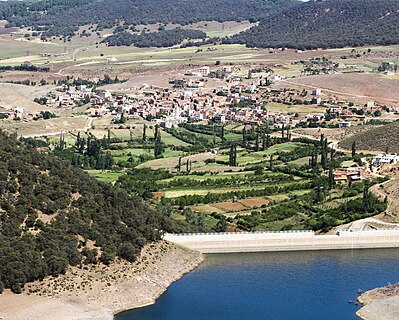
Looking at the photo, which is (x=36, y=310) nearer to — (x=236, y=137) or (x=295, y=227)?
(x=295, y=227)

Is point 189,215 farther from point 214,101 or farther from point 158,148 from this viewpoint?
point 214,101

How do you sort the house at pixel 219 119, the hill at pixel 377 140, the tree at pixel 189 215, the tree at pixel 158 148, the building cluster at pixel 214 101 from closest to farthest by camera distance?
the tree at pixel 189 215, the hill at pixel 377 140, the tree at pixel 158 148, the building cluster at pixel 214 101, the house at pixel 219 119

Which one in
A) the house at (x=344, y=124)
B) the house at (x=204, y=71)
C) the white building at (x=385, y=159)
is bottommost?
the house at (x=344, y=124)

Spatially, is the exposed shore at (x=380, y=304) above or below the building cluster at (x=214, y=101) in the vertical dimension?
above

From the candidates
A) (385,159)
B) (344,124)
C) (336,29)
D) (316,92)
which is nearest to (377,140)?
(385,159)

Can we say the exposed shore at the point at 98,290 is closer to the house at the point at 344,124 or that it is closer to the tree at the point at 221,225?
the tree at the point at 221,225

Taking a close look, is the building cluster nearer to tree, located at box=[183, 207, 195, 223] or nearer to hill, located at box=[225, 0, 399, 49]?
hill, located at box=[225, 0, 399, 49]

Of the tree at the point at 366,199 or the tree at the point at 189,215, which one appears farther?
the tree at the point at 366,199

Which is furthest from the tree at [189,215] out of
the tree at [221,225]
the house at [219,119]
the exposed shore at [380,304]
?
the house at [219,119]
